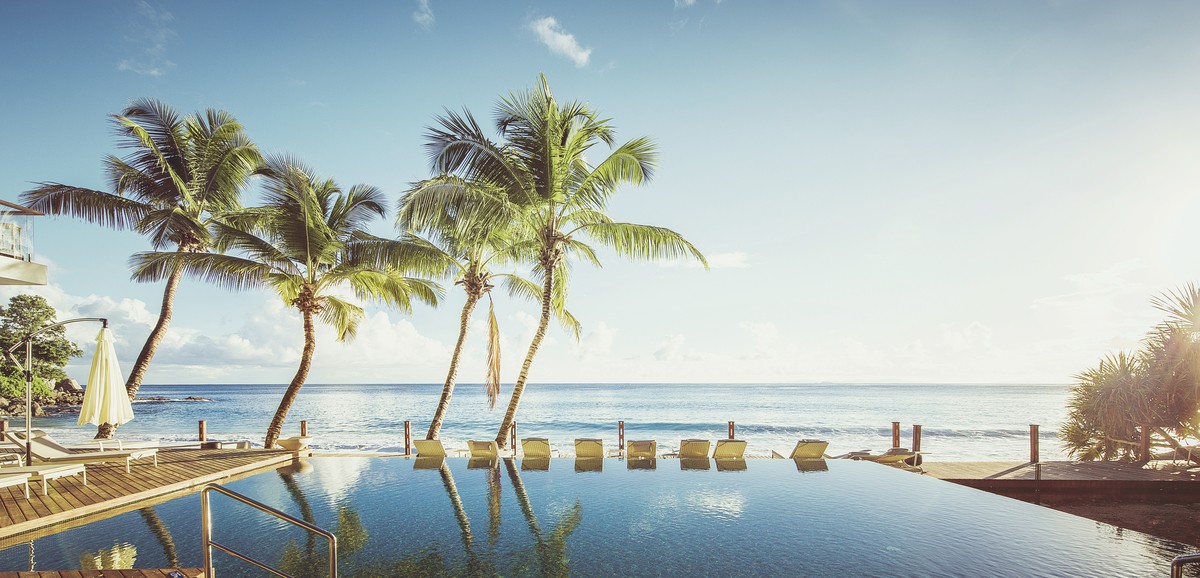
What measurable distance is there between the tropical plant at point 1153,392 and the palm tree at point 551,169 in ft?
32.3

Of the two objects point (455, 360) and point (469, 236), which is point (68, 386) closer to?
point (455, 360)

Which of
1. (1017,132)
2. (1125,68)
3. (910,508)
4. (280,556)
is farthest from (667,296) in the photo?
(280,556)

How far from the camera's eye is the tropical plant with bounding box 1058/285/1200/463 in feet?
37.7

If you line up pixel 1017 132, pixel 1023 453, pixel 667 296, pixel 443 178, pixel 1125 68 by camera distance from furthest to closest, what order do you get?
1. pixel 667 296
2. pixel 1023 453
3. pixel 1017 132
4. pixel 1125 68
5. pixel 443 178

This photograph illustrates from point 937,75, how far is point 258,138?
18.3m

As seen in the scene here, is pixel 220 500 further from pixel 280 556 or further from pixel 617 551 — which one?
pixel 617 551

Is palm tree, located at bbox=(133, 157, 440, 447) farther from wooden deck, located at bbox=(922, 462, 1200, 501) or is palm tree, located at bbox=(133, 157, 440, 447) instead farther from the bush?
the bush

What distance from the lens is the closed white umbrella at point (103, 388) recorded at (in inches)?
340

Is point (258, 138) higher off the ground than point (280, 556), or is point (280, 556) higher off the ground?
point (258, 138)

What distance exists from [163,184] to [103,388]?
7.75 meters

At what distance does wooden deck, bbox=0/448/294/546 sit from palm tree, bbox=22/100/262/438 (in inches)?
186

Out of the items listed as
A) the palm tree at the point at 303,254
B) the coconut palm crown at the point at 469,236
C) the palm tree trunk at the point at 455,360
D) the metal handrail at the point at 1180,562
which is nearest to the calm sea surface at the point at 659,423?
the palm tree trunk at the point at 455,360

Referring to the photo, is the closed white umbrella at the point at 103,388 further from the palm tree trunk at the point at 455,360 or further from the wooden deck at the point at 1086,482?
the wooden deck at the point at 1086,482

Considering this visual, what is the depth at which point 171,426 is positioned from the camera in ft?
124
